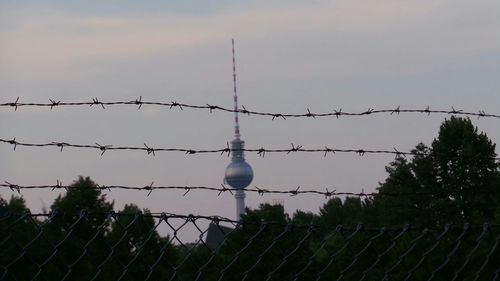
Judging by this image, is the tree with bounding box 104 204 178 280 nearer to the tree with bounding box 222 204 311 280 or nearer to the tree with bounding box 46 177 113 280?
the tree with bounding box 46 177 113 280

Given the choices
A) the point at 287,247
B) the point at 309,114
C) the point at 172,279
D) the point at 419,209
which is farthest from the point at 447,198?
the point at 172,279

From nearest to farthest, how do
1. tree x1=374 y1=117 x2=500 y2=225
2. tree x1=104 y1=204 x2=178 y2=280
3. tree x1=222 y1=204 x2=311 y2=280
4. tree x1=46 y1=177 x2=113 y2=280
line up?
tree x1=46 y1=177 x2=113 y2=280 → tree x1=104 y1=204 x2=178 y2=280 → tree x1=222 y1=204 x2=311 y2=280 → tree x1=374 y1=117 x2=500 y2=225

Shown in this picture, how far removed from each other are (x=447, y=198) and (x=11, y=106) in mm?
36880

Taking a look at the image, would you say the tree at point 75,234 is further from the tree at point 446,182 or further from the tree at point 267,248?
the tree at point 446,182

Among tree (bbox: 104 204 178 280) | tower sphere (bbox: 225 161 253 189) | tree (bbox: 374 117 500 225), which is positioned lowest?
tree (bbox: 104 204 178 280)

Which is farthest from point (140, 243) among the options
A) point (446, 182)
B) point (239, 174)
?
point (239, 174)

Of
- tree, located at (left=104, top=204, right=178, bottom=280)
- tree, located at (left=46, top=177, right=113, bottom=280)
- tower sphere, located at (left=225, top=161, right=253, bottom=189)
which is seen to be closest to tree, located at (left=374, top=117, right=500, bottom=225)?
tree, located at (left=46, top=177, right=113, bottom=280)

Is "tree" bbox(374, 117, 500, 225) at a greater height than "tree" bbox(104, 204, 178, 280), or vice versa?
"tree" bbox(374, 117, 500, 225)

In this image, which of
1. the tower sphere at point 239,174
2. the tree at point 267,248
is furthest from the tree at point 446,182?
the tower sphere at point 239,174

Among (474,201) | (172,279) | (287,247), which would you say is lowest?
(172,279)

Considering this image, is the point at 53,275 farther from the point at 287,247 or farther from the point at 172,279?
the point at 287,247

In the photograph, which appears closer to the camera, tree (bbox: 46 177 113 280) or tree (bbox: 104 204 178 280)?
tree (bbox: 46 177 113 280)

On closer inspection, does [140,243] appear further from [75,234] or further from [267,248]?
[267,248]

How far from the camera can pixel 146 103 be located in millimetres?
7809
